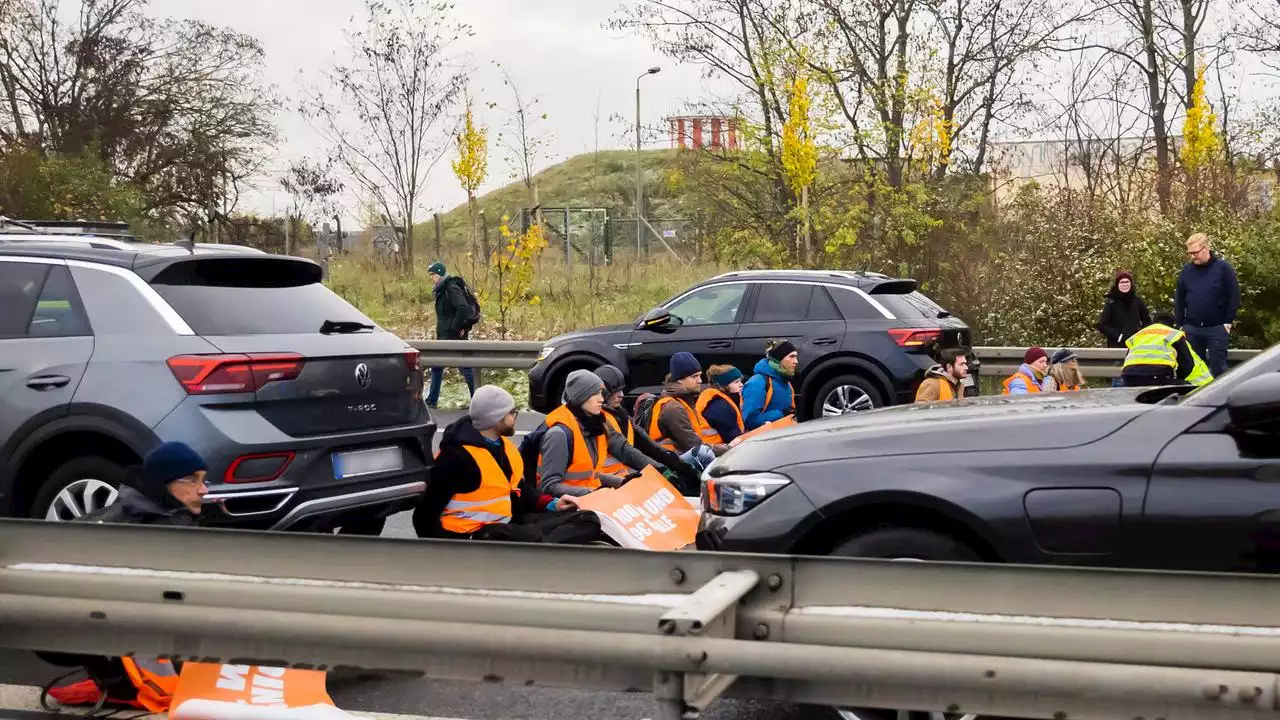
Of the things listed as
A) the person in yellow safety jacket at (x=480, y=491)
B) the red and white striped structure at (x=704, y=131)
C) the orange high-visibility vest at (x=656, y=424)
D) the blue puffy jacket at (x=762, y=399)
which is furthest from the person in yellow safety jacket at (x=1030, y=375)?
the red and white striped structure at (x=704, y=131)

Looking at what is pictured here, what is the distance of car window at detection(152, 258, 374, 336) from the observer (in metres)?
6.35

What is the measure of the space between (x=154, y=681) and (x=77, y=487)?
218 centimetres

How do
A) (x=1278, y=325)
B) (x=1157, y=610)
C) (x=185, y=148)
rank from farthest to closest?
(x=185, y=148)
(x=1278, y=325)
(x=1157, y=610)

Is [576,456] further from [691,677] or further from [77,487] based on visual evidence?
[691,677]

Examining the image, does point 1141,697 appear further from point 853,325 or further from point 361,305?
point 361,305

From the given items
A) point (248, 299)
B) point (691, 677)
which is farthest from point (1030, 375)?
point (691, 677)

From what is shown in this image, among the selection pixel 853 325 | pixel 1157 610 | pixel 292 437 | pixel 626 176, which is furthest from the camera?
pixel 626 176

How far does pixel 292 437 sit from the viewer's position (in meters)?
Answer: 6.21

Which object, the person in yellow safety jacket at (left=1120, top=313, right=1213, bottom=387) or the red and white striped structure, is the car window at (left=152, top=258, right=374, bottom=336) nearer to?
the person in yellow safety jacket at (left=1120, top=313, right=1213, bottom=387)

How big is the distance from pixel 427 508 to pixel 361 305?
64.1 feet

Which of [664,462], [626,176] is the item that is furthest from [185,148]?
[626,176]

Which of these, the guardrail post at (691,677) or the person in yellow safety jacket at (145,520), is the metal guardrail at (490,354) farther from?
the guardrail post at (691,677)

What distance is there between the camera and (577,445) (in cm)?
768

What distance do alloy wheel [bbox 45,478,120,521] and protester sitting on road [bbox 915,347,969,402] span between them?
601 cm
